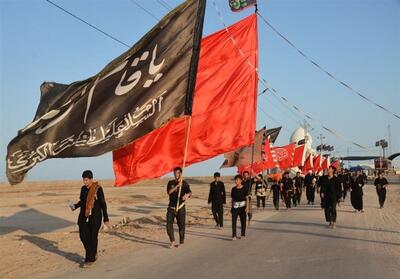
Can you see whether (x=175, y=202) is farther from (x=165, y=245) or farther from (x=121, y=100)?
(x=121, y=100)

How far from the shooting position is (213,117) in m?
12.0

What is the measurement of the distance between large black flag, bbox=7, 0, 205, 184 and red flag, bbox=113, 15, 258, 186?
1610 millimetres

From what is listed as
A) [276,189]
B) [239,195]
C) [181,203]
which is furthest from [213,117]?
[276,189]

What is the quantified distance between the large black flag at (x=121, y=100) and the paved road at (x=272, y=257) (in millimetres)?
2393

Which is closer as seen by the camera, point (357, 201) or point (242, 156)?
point (242, 156)

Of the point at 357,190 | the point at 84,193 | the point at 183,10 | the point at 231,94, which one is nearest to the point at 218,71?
the point at 231,94

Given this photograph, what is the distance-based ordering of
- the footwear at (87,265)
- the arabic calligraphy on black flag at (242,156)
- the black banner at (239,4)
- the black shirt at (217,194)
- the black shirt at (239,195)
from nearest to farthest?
the footwear at (87,265) < the black shirt at (239,195) < the black banner at (239,4) < the black shirt at (217,194) < the arabic calligraphy on black flag at (242,156)

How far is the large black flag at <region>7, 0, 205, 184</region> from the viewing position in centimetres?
732

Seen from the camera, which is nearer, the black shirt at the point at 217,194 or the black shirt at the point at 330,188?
the black shirt at the point at 330,188

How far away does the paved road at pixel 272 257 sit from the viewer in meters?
8.33

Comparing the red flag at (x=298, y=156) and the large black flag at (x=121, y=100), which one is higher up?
the red flag at (x=298, y=156)

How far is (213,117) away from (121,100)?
13.9 feet

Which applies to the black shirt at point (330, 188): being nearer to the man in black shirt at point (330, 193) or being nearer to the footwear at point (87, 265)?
the man in black shirt at point (330, 193)

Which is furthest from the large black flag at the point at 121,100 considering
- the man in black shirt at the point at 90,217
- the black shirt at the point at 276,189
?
the black shirt at the point at 276,189
